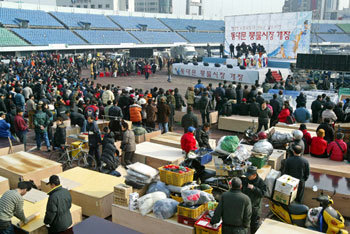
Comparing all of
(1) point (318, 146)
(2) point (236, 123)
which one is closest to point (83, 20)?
(2) point (236, 123)

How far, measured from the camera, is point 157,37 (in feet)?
201

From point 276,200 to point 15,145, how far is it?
8.02 metres

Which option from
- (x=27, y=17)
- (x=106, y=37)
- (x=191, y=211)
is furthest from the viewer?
(x=106, y=37)

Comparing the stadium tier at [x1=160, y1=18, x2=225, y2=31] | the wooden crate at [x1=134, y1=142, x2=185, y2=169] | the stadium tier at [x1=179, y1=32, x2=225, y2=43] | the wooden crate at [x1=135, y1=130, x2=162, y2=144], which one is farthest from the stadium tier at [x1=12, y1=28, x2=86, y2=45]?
the wooden crate at [x1=134, y1=142, x2=185, y2=169]

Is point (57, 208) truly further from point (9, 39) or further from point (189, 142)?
point (9, 39)

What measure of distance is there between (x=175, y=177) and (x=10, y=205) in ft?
10.5

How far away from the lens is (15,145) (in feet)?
34.1

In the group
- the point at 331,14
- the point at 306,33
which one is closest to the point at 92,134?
the point at 306,33

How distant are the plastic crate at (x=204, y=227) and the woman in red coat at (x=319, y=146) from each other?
4.88 metres

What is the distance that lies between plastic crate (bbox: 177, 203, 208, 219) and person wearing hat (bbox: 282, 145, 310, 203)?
7.09 ft

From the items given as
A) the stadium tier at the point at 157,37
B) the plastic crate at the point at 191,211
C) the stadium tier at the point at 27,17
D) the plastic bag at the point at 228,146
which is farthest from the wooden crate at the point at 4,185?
the stadium tier at the point at 157,37

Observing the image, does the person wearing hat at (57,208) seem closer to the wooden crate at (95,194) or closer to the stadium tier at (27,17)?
the wooden crate at (95,194)

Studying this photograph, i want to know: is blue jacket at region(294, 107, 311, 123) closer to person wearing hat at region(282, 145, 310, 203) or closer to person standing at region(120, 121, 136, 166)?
person wearing hat at region(282, 145, 310, 203)

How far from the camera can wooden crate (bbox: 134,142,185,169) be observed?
9.37 metres
